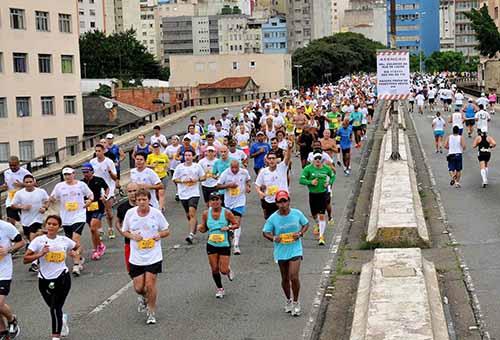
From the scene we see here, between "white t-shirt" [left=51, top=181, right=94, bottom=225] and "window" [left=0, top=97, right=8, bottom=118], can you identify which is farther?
"window" [left=0, top=97, right=8, bottom=118]

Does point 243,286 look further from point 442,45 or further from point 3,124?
point 442,45

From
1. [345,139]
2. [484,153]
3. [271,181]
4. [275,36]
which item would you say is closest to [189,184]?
[271,181]

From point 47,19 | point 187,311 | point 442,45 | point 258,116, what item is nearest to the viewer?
point 187,311

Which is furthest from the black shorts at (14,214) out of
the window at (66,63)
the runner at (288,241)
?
the window at (66,63)

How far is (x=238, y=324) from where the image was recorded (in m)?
10.4

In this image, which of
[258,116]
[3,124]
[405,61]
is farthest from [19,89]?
[405,61]

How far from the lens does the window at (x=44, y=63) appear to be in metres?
59.7

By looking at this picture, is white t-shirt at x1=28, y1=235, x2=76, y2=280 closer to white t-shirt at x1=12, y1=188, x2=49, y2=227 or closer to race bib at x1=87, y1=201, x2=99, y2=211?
white t-shirt at x1=12, y1=188, x2=49, y2=227

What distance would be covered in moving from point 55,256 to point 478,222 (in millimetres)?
9197

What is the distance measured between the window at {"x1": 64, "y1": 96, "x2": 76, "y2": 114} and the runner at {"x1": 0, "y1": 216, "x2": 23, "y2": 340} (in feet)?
174

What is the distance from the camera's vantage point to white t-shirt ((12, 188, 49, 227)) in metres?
13.6

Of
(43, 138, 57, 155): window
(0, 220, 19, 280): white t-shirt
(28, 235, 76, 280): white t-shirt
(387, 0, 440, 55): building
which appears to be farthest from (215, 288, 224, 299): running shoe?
(387, 0, 440, 55): building

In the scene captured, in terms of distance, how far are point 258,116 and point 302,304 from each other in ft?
82.2

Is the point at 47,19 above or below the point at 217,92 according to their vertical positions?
above
